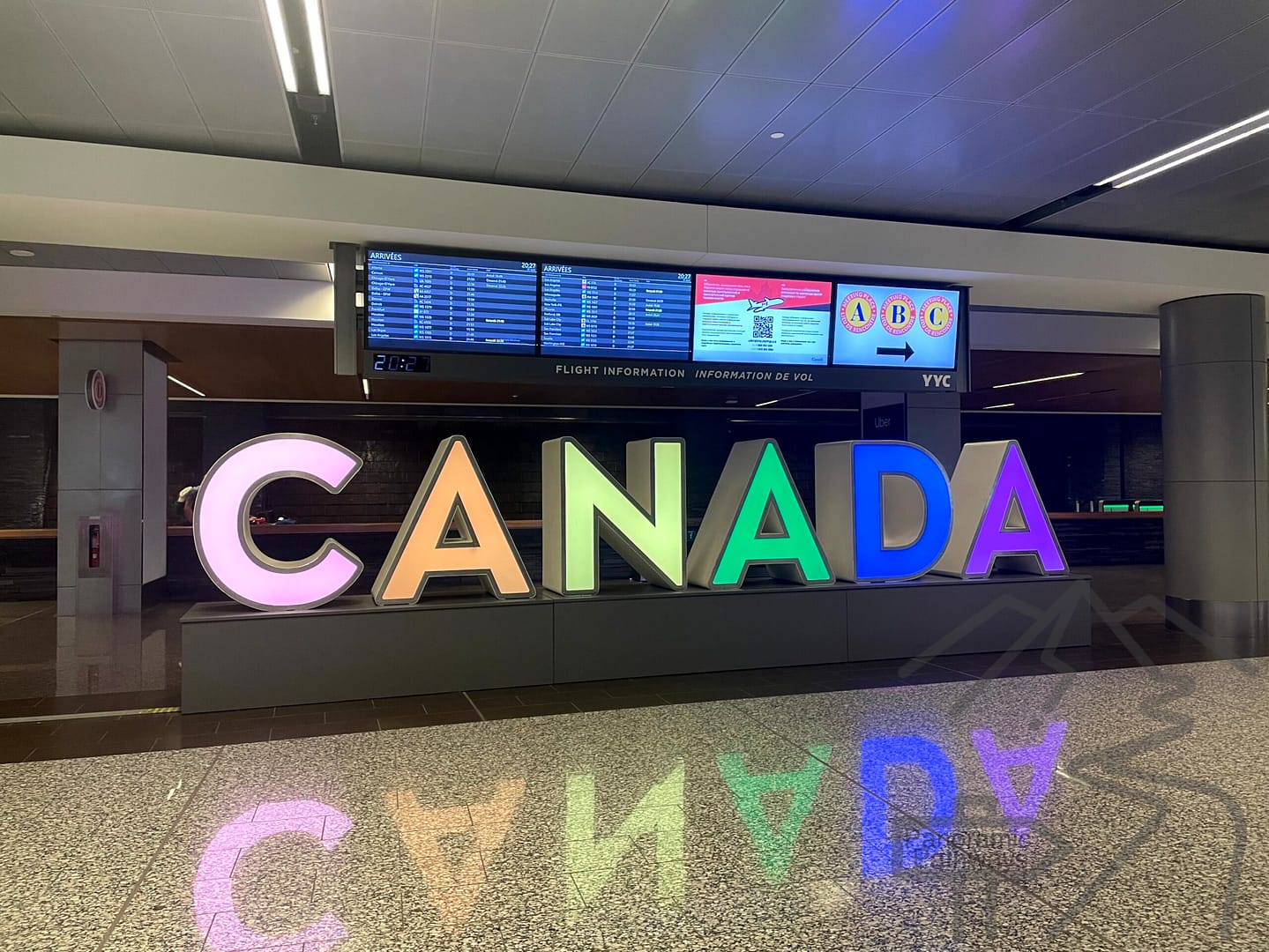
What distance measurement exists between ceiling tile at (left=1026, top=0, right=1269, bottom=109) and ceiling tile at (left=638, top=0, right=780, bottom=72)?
5.52 feet

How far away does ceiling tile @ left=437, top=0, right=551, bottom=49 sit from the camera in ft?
12.0

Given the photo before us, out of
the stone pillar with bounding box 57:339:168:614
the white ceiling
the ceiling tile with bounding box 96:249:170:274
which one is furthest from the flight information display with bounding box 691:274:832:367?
the stone pillar with bounding box 57:339:168:614

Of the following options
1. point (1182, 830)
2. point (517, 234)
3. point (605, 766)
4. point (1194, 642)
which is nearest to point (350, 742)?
point (605, 766)

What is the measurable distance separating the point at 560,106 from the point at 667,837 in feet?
11.9

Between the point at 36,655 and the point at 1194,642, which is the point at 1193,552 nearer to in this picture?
the point at 1194,642

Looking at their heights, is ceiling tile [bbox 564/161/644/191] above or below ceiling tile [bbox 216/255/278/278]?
above

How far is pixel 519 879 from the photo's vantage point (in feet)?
9.18

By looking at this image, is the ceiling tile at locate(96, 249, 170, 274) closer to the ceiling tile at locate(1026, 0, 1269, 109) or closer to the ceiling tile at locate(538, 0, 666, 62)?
the ceiling tile at locate(538, 0, 666, 62)

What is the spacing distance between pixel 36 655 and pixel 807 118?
7298 millimetres

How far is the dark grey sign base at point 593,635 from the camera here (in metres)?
5.25

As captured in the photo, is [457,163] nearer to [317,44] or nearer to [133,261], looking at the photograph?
[317,44]

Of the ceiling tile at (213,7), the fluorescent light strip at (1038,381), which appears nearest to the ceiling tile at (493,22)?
the ceiling tile at (213,7)

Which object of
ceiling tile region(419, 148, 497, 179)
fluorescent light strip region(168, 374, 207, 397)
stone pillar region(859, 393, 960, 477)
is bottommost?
stone pillar region(859, 393, 960, 477)

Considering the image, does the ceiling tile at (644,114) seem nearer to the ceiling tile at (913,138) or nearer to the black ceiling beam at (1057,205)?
the ceiling tile at (913,138)
